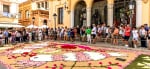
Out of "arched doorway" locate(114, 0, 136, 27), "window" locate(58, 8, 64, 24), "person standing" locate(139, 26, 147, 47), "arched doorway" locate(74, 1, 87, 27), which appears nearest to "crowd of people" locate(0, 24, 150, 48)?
"person standing" locate(139, 26, 147, 47)

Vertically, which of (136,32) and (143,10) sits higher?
(143,10)

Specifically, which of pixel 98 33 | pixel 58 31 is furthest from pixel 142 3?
pixel 58 31

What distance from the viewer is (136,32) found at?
1952 centimetres

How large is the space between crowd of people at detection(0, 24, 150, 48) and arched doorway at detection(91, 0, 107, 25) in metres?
2.93

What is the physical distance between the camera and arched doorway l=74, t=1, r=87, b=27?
31852 mm

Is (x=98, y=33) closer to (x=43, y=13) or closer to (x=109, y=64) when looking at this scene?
(x=109, y=64)

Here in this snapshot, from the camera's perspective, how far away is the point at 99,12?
29.8 meters

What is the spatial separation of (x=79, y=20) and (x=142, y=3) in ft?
34.3

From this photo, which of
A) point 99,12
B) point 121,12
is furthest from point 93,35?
point 99,12

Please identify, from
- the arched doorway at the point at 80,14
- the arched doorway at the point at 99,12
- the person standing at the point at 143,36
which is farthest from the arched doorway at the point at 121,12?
the arched doorway at the point at 80,14

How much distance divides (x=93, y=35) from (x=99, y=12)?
619cm

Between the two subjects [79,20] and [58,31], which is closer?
[58,31]

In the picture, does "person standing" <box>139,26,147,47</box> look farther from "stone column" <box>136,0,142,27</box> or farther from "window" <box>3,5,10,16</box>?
"window" <box>3,5,10,16</box>

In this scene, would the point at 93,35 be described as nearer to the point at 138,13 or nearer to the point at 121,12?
the point at 121,12
